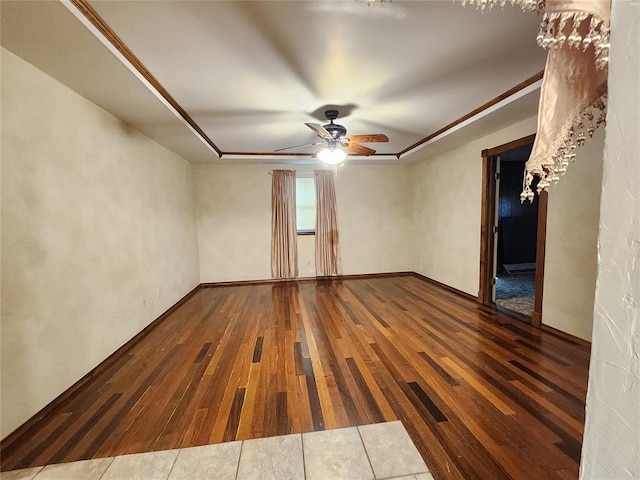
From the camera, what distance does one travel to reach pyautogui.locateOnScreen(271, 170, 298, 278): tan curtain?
502 cm

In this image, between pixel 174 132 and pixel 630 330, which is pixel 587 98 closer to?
pixel 630 330

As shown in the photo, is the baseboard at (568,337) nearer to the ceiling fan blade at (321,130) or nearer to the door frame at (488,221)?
the door frame at (488,221)

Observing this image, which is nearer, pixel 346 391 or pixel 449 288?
pixel 346 391

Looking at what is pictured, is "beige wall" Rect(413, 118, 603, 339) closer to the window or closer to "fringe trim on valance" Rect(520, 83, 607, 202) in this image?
the window

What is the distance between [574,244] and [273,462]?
3.09m

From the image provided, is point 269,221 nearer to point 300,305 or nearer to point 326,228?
point 326,228

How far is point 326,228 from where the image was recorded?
522 centimetres

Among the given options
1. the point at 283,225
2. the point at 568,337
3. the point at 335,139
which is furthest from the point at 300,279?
the point at 568,337

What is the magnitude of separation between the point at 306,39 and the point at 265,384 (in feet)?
7.96

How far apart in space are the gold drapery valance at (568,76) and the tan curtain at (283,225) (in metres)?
4.52

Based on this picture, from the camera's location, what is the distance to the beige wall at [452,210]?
3.71 meters

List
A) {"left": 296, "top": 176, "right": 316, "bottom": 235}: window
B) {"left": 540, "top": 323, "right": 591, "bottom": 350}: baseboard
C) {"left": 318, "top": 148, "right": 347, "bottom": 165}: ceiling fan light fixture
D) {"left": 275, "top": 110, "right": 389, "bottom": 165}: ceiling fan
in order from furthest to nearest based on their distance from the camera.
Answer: {"left": 296, "top": 176, "right": 316, "bottom": 235}: window < {"left": 318, "top": 148, "right": 347, "bottom": 165}: ceiling fan light fixture < {"left": 275, "top": 110, "right": 389, "bottom": 165}: ceiling fan < {"left": 540, "top": 323, "right": 591, "bottom": 350}: baseboard

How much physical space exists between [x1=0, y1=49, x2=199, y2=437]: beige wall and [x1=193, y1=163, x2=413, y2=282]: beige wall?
1821mm

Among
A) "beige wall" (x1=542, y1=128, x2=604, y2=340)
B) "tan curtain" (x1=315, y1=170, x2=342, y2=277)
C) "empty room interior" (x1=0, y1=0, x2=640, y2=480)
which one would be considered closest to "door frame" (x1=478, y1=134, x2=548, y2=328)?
"empty room interior" (x1=0, y1=0, x2=640, y2=480)
